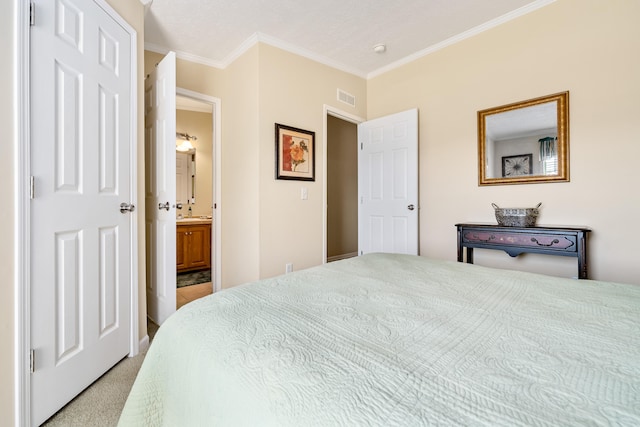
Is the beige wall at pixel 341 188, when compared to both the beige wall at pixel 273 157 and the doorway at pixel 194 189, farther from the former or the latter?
the doorway at pixel 194 189

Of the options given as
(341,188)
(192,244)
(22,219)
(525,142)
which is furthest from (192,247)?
(525,142)

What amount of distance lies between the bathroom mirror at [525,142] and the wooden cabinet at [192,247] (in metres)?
3.57

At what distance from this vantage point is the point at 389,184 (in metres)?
3.45

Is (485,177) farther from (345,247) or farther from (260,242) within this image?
(345,247)

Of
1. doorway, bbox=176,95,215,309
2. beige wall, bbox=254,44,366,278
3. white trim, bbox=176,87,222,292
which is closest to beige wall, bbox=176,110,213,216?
doorway, bbox=176,95,215,309

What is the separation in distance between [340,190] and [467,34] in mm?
2715

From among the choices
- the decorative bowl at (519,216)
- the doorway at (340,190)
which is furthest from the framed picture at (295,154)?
the decorative bowl at (519,216)

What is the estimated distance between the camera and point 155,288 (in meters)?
2.40

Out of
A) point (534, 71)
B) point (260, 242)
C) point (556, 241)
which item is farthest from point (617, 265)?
point (260, 242)

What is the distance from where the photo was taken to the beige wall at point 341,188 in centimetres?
480

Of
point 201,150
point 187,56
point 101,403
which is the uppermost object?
point 187,56

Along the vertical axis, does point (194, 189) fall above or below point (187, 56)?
below

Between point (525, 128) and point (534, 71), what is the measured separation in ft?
1.56

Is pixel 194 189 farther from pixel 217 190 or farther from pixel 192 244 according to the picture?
pixel 217 190
